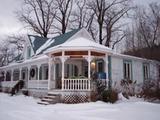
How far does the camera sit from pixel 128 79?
63.3ft

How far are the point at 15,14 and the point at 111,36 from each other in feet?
57.3

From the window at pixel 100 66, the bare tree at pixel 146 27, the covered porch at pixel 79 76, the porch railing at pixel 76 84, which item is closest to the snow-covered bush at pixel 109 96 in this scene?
the covered porch at pixel 79 76

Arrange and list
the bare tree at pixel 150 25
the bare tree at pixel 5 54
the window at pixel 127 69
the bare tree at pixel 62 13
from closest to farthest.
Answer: the window at pixel 127 69, the bare tree at pixel 150 25, the bare tree at pixel 62 13, the bare tree at pixel 5 54

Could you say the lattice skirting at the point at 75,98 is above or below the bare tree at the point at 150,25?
below

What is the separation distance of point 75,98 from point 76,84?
0.96 m

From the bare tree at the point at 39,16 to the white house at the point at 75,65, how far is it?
35.8 ft

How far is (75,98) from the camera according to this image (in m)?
14.2

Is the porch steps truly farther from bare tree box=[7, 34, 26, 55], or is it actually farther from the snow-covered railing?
bare tree box=[7, 34, 26, 55]

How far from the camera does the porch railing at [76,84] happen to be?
14.4 metres

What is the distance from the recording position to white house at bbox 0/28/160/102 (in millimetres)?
14578

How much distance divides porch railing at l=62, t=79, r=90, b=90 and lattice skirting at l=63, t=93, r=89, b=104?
48cm

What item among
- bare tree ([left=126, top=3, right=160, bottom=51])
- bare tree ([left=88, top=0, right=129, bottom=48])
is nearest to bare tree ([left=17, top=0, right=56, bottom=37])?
bare tree ([left=88, top=0, right=129, bottom=48])

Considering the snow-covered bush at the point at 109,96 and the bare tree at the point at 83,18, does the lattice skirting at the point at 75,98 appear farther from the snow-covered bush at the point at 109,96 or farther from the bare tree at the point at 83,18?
the bare tree at the point at 83,18

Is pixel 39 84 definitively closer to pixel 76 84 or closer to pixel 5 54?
pixel 76 84
